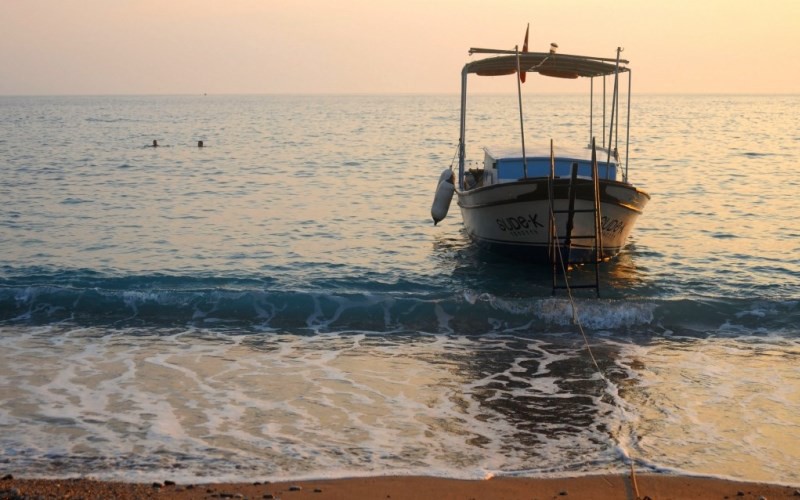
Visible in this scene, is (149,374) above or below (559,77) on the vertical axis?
below

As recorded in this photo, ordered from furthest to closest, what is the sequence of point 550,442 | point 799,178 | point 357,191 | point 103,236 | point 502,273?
point 799,178 → point 357,191 → point 103,236 → point 502,273 → point 550,442

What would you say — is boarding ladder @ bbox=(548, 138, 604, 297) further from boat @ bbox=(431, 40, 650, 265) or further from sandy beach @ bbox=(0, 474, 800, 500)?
sandy beach @ bbox=(0, 474, 800, 500)

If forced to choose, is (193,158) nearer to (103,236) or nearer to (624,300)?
(103,236)

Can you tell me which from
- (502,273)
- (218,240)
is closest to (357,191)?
(218,240)

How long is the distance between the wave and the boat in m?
1.32

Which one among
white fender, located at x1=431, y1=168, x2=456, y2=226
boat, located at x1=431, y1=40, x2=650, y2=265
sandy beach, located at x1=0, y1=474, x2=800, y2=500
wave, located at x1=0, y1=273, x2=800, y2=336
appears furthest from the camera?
white fender, located at x1=431, y1=168, x2=456, y2=226


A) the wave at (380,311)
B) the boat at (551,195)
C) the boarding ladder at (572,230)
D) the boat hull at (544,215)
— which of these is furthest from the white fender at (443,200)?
the wave at (380,311)

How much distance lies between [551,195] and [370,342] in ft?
14.7

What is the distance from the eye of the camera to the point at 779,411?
10016mm

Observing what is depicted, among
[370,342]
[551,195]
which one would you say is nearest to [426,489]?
[370,342]

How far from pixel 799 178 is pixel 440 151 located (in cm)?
1903

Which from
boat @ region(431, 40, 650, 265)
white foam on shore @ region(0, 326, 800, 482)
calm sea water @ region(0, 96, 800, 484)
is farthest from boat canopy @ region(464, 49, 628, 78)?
white foam on shore @ region(0, 326, 800, 482)

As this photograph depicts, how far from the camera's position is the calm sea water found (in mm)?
8766

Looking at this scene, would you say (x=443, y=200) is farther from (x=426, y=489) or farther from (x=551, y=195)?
(x=426, y=489)
